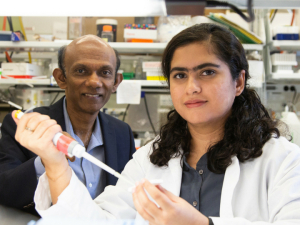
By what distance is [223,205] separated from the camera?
92cm

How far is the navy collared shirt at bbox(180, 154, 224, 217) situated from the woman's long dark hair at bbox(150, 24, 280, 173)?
3 cm

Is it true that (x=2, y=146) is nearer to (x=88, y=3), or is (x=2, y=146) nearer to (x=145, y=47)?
(x=88, y=3)

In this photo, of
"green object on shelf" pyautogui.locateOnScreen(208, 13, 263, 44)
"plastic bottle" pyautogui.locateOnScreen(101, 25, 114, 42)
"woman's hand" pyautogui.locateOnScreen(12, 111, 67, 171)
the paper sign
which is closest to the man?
"woman's hand" pyautogui.locateOnScreen(12, 111, 67, 171)

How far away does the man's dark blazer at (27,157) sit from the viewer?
0.97m

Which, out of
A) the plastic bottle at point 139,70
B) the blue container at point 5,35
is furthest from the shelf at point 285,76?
the blue container at point 5,35

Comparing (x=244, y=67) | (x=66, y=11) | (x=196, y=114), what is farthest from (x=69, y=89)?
(x=244, y=67)

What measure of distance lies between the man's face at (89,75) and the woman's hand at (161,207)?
0.64m

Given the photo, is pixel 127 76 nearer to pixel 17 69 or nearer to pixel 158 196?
pixel 17 69

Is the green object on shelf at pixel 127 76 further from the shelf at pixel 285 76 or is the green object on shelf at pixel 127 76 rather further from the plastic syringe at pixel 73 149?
the plastic syringe at pixel 73 149

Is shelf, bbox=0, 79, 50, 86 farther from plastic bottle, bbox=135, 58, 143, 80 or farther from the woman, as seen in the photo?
the woman

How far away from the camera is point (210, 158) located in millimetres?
1075

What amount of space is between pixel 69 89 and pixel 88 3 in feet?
1.70

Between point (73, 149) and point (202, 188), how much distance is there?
1.73 ft

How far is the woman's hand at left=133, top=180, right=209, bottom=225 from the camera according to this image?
647mm
